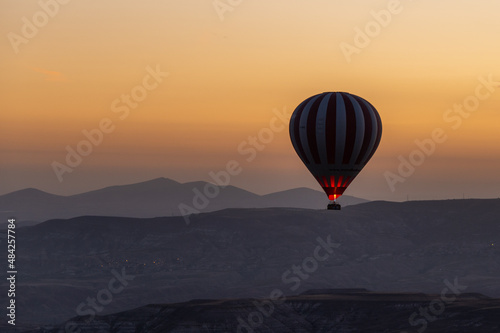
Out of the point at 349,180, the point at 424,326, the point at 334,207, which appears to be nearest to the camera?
the point at 334,207

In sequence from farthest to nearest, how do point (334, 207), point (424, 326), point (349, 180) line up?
point (424, 326), point (349, 180), point (334, 207)

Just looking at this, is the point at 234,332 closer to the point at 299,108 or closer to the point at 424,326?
the point at 424,326

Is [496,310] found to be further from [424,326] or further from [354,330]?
[354,330]

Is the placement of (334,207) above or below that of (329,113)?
below

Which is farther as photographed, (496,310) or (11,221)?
(496,310)

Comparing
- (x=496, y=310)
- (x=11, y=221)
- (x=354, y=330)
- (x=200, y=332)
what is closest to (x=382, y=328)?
(x=354, y=330)

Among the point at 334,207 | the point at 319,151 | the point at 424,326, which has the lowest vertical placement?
the point at 424,326
